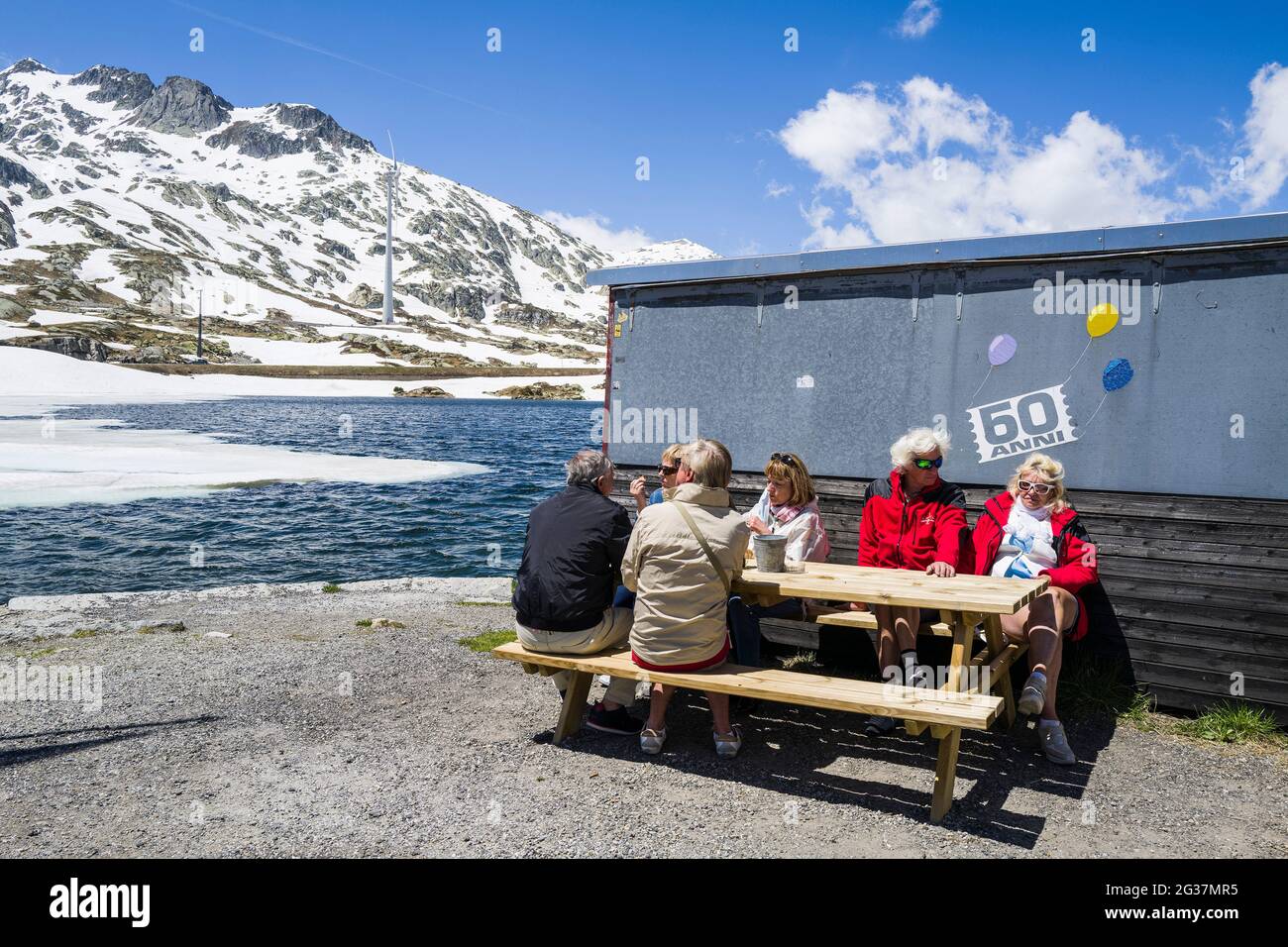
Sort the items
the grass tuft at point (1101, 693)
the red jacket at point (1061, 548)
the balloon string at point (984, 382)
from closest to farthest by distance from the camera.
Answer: the red jacket at point (1061, 548) → the grass tuft at point (1101, 693) → the balloon string at point (984, 382)

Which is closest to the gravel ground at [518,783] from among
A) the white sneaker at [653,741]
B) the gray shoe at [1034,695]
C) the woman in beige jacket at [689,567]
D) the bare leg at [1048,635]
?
the white sneaker at [653,741]

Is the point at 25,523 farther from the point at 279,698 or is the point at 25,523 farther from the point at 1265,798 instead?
the point at 1265,798

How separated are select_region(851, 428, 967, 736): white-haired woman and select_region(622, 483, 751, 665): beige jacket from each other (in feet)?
5.01

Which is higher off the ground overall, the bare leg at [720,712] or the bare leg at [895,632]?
the bare leg at [895,632]

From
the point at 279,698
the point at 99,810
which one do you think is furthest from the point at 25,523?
the point at 99,810

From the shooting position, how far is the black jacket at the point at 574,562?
6137 millimetres

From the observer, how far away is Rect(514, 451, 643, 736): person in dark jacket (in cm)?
614

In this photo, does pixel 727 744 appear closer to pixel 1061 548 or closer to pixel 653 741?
pixel 653 741

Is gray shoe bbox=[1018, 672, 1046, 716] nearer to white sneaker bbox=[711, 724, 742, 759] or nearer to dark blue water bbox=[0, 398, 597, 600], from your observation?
white sneaker bbox=[711, 724, 742, 759]

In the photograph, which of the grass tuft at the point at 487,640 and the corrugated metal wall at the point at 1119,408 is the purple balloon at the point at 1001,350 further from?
the grass tuft at the point at 487,640

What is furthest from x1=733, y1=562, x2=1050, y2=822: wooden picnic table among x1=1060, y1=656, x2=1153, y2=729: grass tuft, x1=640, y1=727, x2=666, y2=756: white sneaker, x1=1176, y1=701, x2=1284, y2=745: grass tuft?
x1=1176, y1=701, x2=1284, y2=745: grass tuft

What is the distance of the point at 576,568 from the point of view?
6133mm

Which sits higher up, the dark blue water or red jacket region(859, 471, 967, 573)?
red jacket region(859, 471, 967, 573)

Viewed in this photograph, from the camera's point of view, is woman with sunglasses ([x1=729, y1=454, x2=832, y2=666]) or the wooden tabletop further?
woman with sunglasses ([x1=729, y1=454, x2=832, y2=666])
